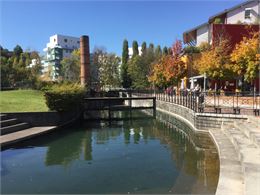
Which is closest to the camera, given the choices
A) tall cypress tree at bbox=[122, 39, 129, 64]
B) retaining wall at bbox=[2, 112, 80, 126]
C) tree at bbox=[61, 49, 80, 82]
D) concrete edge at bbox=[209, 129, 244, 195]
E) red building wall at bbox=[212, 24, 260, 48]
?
concrete edge at bbox=[209, 129, 244, 195]

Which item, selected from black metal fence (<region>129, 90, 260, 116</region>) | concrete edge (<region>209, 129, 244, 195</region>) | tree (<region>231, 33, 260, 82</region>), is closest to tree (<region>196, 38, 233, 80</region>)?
tree (<region>231, 33, 260, 82</region>)

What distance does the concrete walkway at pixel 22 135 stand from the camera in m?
13.3

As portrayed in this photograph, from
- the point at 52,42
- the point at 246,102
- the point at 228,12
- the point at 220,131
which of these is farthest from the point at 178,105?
the point at 52,42

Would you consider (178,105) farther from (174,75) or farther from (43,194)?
(43,194)

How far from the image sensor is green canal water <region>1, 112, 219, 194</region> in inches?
316

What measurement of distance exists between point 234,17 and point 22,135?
31.9 metres

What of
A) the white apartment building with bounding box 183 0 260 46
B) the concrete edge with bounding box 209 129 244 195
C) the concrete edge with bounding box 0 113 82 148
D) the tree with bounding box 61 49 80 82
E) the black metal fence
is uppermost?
the white apartment building with bounding box 183 0 260 46

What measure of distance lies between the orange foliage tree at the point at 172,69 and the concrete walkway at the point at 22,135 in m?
24.5

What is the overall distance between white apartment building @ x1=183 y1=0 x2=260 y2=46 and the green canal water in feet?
76.6

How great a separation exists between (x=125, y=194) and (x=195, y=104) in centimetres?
1183

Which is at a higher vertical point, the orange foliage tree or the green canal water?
the orange foliage tree

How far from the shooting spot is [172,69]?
39.1 metres

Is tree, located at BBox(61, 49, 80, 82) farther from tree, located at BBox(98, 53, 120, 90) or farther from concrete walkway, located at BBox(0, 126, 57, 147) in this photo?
concrete walkway, located at BBox(0, 126, 57, 147)

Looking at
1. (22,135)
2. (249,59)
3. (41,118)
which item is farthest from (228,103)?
(22,135)
